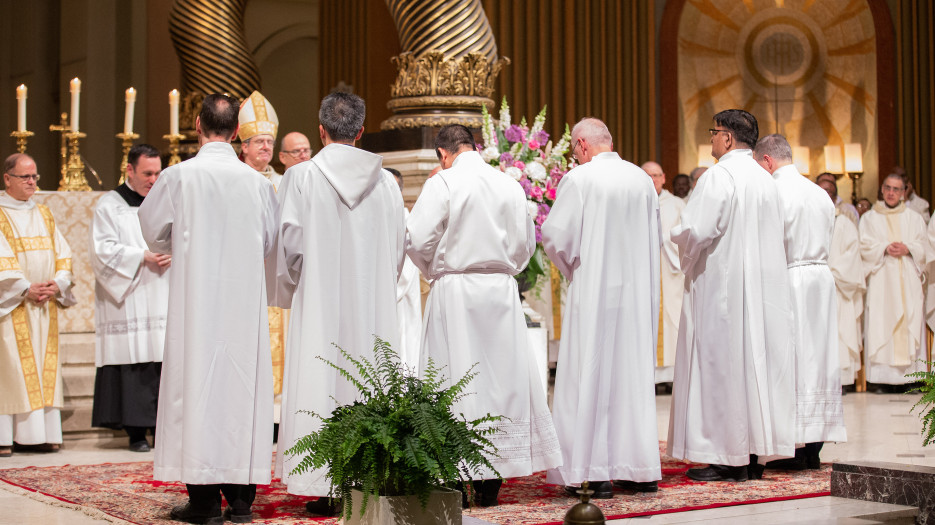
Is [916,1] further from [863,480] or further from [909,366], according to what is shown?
[863,480]

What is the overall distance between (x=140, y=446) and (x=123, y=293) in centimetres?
88

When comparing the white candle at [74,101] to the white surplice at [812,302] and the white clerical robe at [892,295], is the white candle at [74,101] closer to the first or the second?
the white surplice at [812,302]

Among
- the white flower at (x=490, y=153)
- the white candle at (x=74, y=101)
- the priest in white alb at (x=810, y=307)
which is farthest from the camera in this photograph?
the white candle at (x=74, y=101)

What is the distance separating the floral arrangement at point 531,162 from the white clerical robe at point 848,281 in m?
4.29

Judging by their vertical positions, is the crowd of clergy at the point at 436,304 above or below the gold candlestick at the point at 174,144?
below

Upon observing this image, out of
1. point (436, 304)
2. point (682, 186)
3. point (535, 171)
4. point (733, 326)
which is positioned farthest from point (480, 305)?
point (682, 186)

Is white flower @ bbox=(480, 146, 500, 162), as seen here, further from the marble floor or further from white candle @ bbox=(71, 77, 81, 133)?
white candle @ bbox=(71, 77, 81, 133)

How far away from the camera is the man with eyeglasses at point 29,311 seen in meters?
7.15

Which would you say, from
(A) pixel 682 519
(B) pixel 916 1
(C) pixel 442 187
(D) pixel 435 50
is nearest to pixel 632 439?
(A) pixel 682 519

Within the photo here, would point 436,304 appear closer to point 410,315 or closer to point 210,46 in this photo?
point 410,315

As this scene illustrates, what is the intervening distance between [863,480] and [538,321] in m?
2.89

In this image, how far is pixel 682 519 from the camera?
5082mm

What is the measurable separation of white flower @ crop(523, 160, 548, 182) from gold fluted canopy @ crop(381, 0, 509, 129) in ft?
5.00

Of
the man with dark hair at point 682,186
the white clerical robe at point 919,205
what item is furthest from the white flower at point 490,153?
the white clerical robe at point 919,205
